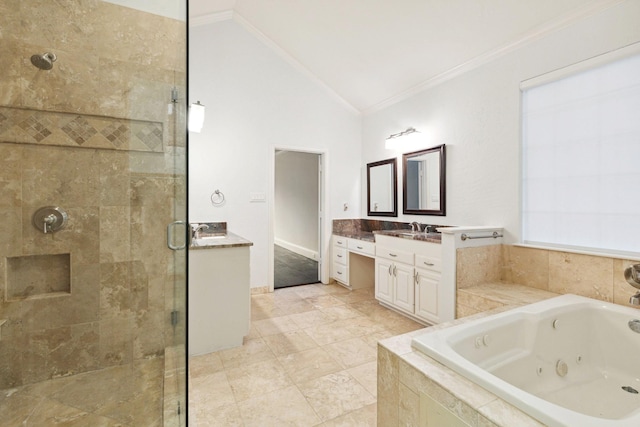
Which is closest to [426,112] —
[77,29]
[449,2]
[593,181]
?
[449,2]

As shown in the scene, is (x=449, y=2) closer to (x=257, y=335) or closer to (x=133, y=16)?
(x=133, y=16)

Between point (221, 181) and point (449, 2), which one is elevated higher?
point (449, 2)

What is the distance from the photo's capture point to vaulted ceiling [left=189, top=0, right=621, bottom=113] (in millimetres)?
2277

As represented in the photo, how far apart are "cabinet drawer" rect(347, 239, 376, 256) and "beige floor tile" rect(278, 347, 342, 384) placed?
4.72ft

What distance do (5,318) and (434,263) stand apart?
2.83 metres

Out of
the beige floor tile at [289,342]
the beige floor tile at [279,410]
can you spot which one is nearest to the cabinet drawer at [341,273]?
the beige floor tile at [289,342]

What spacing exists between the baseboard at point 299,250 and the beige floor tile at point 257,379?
11.7 ft

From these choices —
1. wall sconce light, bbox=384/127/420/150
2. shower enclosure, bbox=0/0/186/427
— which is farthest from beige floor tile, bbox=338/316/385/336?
wall sconce light, bbox=384/127/420/150

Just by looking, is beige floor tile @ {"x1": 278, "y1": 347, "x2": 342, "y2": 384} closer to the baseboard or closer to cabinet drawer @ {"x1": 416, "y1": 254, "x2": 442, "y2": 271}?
cabinet drawer @ {"x1": 416, "y1": 254, "x2": 442, "y2": 271}

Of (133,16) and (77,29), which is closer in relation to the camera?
(77,29)

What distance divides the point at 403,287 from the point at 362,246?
83 centimetres

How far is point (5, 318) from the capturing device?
1.47 m

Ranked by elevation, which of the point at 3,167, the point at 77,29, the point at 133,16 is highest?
the point at 133,16

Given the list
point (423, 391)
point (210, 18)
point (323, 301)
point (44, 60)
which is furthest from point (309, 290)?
point (210, 18)
